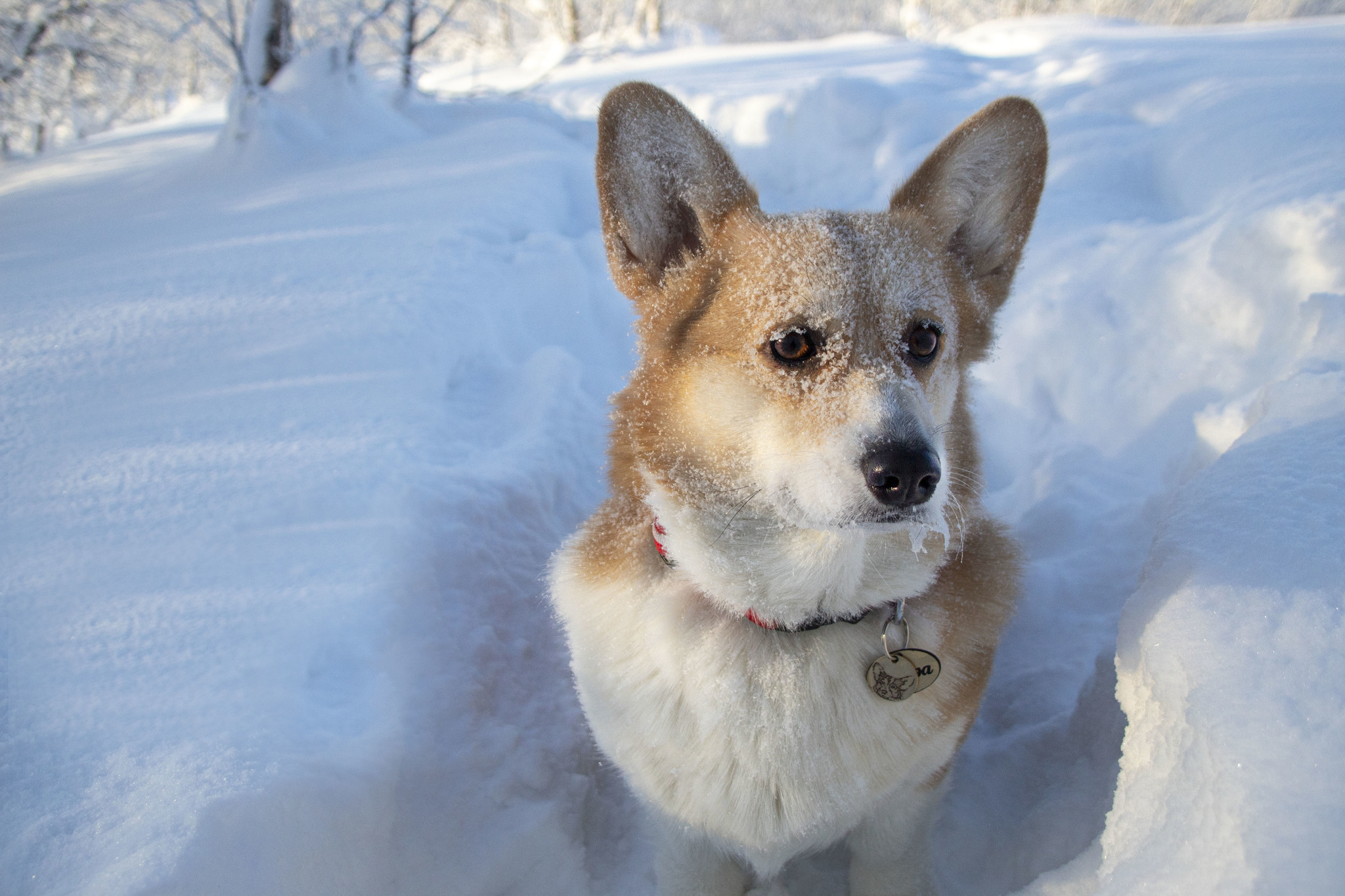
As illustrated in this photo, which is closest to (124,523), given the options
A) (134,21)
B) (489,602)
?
(489,602)

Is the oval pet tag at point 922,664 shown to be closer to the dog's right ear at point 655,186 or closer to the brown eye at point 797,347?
the brown eye at point 797,347

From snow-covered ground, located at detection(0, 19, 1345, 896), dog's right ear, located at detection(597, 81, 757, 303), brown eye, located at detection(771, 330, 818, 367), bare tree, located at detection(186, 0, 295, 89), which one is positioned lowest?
snow-covered ground, located at detection(0, 19, 1345, 896)

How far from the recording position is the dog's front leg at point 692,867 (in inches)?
66.1

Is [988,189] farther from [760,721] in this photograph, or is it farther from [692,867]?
[692,867]

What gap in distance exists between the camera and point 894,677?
1.47 meters

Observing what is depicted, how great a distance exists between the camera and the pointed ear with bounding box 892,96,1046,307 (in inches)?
65.0

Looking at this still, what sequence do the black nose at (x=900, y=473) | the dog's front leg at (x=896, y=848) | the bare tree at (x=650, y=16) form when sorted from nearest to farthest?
the black nose at (x=900, y=473) → the dog's front leg at (x=896, y=848) → the bare tree at (x=650, y=16)

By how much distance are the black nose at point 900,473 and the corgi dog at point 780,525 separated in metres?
0.04

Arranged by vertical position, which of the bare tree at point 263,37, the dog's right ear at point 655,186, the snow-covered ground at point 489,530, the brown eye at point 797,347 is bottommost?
the snow-covered ground at point 489,530

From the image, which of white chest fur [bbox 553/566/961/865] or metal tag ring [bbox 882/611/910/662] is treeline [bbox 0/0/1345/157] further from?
metal tag ring [bbox 882/611/910/662]

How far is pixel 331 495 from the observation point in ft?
7.00

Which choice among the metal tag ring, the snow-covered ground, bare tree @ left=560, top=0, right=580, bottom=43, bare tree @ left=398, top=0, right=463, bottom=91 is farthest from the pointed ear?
bare tree @ left=560, top=0, right=580, bottom=43

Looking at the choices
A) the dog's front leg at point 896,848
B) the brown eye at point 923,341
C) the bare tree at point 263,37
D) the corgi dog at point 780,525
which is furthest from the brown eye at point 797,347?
the bare tree at point 263,37

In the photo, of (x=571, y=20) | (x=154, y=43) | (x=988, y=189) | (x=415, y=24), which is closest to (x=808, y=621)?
(x=988, y=189)
